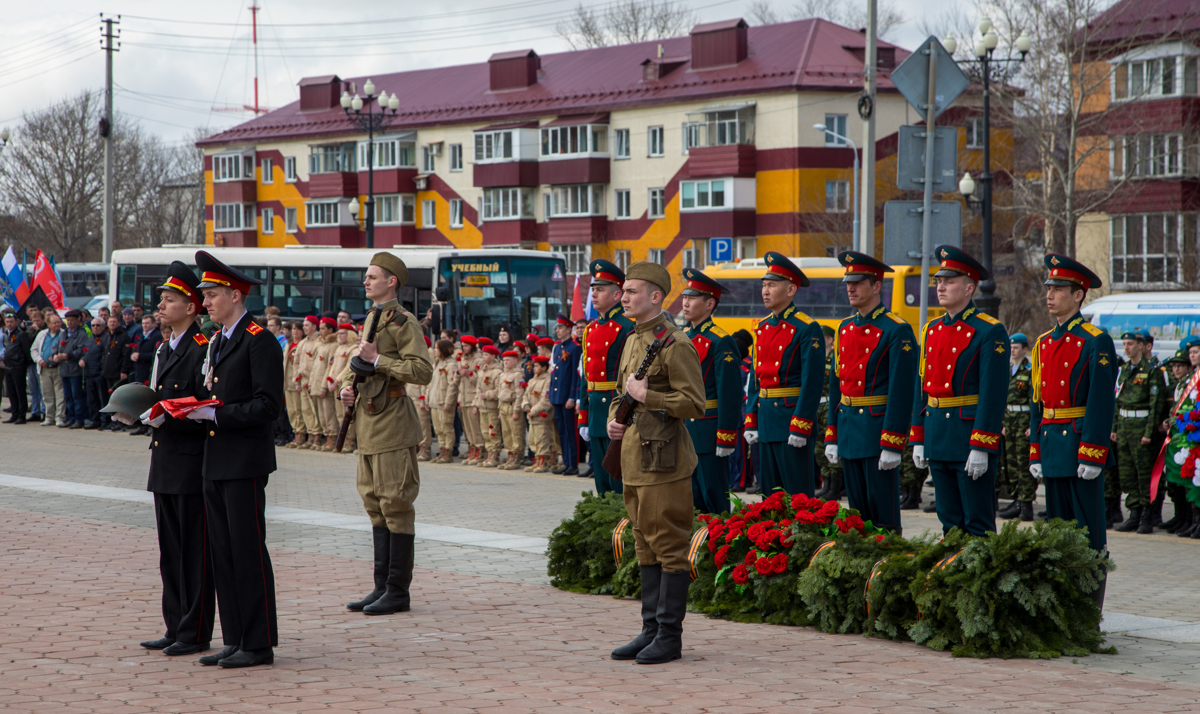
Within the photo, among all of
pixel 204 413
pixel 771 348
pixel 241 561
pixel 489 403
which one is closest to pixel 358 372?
pixel 204 413

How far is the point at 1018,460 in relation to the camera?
13.8 metres

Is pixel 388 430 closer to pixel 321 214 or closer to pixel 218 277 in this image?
pixel 218 277

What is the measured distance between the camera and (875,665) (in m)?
7.12

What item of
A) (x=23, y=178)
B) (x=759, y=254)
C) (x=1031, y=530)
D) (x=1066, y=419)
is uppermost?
(x=23, y=178)

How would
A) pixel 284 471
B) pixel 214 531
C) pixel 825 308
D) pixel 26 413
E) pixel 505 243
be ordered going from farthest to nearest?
pixel 505 243, pixel 825 308, pixel 26 413, pixel 284 471, pixel 214 531

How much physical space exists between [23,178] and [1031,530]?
6889 cm

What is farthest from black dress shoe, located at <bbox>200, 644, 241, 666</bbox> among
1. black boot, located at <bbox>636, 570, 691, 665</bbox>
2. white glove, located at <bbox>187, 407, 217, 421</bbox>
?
black boot, located at <bbox>636, 570, 691, 665</bbox>

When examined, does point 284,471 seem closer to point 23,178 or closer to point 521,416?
point 521,416

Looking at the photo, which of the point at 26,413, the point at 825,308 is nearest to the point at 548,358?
the point at 26,413

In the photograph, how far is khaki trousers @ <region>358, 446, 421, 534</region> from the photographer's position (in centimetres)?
840

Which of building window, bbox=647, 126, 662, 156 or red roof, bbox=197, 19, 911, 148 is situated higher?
red roof, bbox=197, 19, 911, 148

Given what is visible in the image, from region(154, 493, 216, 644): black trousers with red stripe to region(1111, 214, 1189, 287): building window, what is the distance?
4119 cm

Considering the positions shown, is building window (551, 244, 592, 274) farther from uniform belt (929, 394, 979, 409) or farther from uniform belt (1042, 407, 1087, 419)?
uniform belt (1042, 407, 1087, 419)

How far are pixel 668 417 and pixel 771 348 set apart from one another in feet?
10.5
